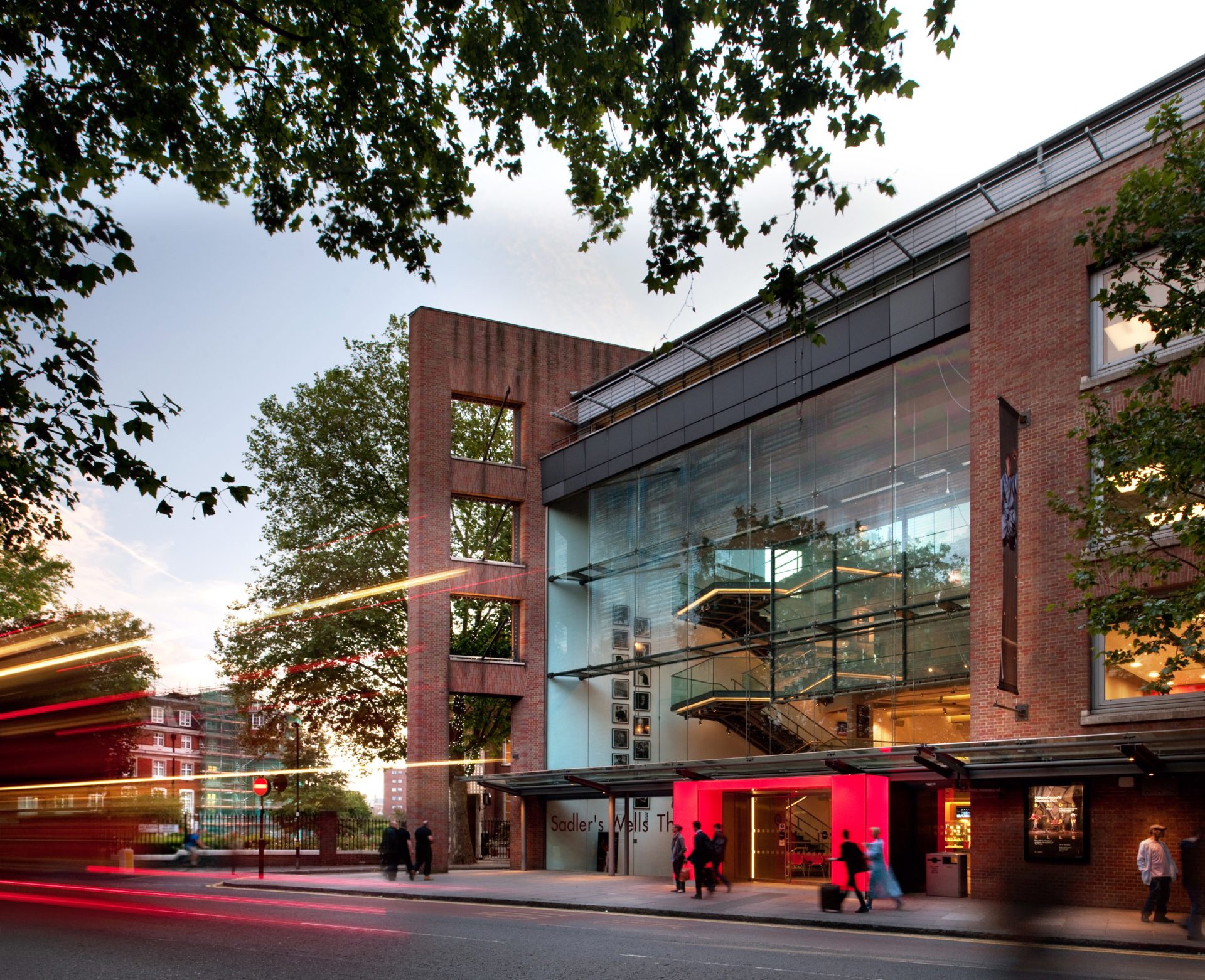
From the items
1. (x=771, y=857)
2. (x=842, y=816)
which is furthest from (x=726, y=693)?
(x=842, y=816)

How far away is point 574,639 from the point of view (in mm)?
33969

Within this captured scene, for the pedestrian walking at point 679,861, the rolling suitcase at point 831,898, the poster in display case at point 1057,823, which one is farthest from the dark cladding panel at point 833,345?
the rolling suitcase at point 831,898

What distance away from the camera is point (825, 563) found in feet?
81.4

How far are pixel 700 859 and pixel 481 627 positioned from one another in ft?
75.1

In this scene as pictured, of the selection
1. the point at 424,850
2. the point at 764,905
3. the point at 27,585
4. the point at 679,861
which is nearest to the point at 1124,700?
the point at 764,905

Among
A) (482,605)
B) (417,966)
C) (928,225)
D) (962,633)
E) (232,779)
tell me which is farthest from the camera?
(232,779)

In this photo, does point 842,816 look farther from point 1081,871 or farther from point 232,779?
point 232,779

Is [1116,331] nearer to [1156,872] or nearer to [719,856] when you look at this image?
[1156,872]

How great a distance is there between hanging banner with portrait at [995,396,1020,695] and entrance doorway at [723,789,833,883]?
8071 mm

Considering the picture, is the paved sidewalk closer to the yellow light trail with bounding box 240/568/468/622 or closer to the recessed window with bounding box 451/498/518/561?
the yellow light trail with bounding box 240/568/468/622

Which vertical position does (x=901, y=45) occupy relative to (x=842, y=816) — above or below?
above

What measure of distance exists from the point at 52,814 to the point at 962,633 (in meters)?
25.2

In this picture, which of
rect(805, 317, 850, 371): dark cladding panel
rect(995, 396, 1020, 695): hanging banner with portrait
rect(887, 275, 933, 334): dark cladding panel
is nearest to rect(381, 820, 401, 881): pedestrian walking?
rect(805, 317, 850, 371): dark cladding panel

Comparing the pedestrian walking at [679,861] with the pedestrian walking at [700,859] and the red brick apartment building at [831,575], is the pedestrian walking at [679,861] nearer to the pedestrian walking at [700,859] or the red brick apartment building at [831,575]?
the pedestrian walking at [700,859]
